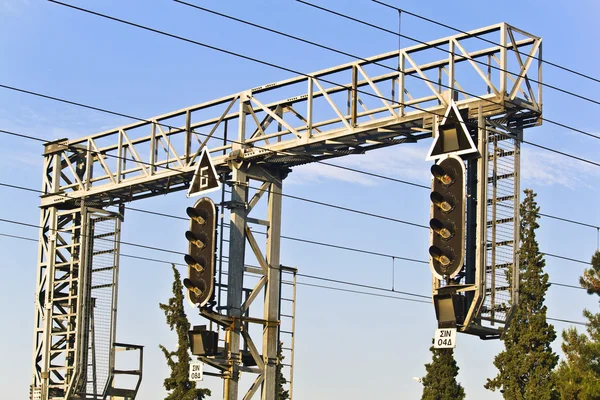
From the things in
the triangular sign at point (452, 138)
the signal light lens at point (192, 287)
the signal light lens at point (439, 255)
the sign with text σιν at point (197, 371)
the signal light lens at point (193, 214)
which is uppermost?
the triangular sign at point (452, 138)

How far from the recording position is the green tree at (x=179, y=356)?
43688 mm

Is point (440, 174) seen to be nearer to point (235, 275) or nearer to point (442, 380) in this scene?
point (235, 275)

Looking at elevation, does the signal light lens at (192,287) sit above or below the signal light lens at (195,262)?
below

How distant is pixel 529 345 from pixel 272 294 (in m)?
20.0

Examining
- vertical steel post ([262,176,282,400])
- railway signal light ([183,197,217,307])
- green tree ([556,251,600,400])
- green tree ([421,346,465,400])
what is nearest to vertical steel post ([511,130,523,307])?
vertical steel post ([262,176,282,400])

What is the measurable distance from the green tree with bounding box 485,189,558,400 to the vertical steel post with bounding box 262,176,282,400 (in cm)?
1780

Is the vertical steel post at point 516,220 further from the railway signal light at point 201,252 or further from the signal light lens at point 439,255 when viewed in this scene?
the railway signal light at point 201,252

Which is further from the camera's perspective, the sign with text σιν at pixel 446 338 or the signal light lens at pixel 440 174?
the signal light lens at pixel 440 174

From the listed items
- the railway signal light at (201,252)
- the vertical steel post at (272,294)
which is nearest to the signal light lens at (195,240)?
the railway signal light at (201,252)

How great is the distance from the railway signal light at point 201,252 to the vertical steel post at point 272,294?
144cm

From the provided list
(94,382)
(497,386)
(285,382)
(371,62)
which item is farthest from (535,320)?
(371,62)

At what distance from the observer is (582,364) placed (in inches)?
1666

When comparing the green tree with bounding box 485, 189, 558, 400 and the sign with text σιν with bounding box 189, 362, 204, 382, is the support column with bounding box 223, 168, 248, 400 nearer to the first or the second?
the sign with text σιν with bounding box 189, 362, 204, 382

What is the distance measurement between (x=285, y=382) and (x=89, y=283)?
57.6ft
